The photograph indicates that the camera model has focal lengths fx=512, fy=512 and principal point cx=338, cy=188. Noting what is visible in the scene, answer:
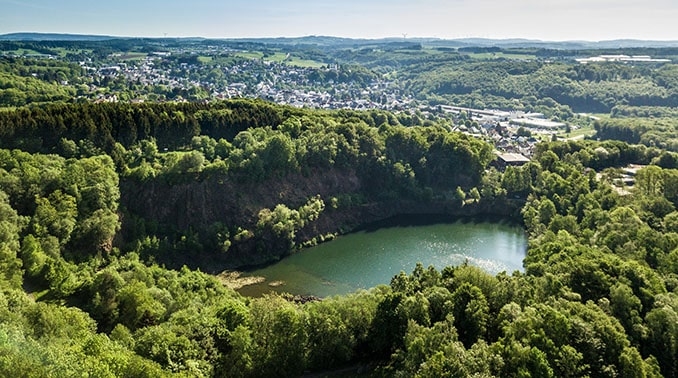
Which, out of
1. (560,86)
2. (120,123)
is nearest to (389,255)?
(120,123)

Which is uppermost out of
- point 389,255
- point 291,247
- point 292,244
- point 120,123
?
point 120,123

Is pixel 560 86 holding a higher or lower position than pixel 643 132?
higher

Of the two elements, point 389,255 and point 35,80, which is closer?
point 389,255

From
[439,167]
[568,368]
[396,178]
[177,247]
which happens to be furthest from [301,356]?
[439,167]

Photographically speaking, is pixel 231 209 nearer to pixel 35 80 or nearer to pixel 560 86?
pixel 35 80

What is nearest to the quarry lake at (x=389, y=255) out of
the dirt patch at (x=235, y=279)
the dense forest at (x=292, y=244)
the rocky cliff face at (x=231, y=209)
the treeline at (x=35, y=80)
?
the dirt patch at (x=235, y=279)

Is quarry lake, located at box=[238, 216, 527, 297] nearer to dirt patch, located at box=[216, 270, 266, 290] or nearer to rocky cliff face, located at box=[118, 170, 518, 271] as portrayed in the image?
dirt patch, located at box=[216, 270, 266, 290]
